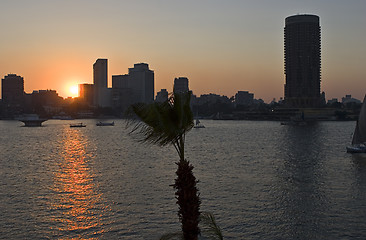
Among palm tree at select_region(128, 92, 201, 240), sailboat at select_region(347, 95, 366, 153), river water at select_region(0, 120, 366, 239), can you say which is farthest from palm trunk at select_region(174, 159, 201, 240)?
sailboat at select_region(347, 95, 366, 153)

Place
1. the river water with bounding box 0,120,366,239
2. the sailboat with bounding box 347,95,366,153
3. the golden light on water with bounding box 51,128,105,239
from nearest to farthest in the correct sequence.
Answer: the river water with bounding box 0,120,366,239 → the golden light on water with bounding box 51,128,105,239 → the sailboat with bounding box 347,95,366,153

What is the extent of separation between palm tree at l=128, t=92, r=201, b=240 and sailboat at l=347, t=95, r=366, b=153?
5318 cm

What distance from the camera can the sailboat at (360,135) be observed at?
6006cm

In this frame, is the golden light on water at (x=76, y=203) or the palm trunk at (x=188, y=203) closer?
the palm trunk at (x=188, y=203)

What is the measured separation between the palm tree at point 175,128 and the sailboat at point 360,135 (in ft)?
174

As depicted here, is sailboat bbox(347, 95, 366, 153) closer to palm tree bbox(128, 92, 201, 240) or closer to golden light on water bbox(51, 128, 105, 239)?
golden light on water bbox(51, 128, 105, 239)

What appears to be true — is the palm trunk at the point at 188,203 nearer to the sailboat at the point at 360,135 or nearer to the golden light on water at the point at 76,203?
the golden light on water at the point at 76,203

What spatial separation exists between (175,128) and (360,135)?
58470 mm

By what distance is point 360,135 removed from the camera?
6406 cm

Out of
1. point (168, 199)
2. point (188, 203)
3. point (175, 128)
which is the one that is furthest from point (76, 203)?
point (175, 128)

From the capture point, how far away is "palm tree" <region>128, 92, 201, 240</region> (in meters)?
12.1

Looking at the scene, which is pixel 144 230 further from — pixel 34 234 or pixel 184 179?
pixel 184 179

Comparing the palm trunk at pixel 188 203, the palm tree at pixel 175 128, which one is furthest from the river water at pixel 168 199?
the palm tree at pixel 175 128

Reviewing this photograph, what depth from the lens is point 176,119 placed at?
12211mm
